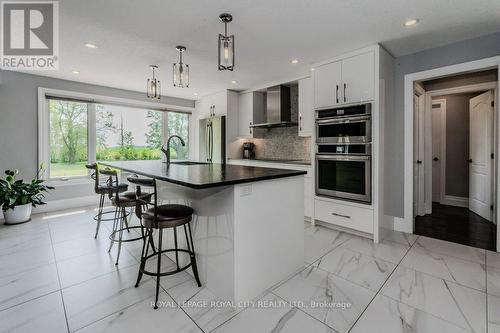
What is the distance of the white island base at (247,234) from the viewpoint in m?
1.70

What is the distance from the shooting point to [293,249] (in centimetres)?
215

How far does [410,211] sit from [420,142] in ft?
4.55

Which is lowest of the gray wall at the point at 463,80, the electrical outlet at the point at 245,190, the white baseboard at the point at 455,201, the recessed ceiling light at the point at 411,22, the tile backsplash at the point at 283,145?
the white baseboard at the point at 455,201

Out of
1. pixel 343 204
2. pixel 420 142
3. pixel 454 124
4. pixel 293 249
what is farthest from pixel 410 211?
pixel 454 124

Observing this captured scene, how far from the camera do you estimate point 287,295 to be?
6.07ft

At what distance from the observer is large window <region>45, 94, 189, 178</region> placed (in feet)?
14.6

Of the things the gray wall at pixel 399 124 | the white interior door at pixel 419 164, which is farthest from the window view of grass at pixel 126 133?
the white interior door at pixel 419 164

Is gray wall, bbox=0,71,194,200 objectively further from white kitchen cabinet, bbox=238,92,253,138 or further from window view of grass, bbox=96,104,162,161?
white kitchen cabinet, bbox=238,92,253,138

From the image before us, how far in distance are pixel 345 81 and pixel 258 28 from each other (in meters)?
1.42

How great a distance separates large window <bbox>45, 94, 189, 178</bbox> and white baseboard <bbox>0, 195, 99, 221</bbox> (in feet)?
1.65

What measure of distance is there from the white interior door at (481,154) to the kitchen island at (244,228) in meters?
3.64

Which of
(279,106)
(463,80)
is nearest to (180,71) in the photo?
(279,106)

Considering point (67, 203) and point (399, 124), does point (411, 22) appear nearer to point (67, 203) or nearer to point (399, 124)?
point (399, 124)

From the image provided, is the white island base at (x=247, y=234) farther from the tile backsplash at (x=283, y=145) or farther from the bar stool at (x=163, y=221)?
the tile backsplash at (x=283, y=145)
